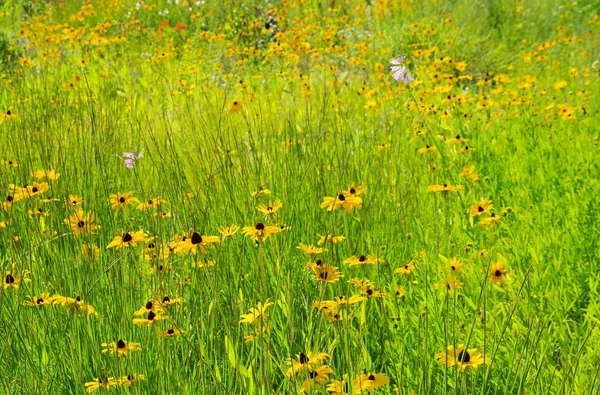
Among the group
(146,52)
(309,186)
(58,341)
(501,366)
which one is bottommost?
(501,366)

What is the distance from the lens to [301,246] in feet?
5.21

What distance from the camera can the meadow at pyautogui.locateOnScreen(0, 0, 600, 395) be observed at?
60.0 inches

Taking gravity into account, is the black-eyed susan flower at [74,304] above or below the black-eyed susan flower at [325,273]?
below

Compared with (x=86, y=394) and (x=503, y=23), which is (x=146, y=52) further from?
(x=86, y=394)

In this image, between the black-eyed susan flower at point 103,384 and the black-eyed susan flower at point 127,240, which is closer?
the black-eyed susan flower at point 103,384

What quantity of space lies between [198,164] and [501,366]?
2.02m

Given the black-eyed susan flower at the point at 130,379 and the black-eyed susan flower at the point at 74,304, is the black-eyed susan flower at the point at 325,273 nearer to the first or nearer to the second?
the black-eyed susan flower at the point at 130,379

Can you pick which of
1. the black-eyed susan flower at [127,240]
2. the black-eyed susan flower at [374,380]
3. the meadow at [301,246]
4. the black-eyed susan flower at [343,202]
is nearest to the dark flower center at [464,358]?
the meadow at [301,246]

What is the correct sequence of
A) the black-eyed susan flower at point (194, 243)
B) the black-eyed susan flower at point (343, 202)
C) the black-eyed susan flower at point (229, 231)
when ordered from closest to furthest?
the black-eyed susan flower at point (194, 243) < the black-eyed susan flower at point (229, 231) < the black-eyed susan flower at point (343, 202)

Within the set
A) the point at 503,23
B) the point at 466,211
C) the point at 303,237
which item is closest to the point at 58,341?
the point at 303,237

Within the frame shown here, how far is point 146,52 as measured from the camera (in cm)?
693

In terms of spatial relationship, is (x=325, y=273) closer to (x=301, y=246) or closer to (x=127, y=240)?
(x=301, y=246)

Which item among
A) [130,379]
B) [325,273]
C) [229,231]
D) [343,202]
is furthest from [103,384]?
[343,202]

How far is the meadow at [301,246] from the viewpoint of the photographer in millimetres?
1523
